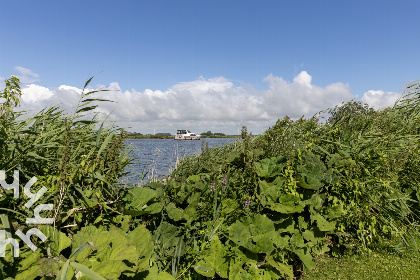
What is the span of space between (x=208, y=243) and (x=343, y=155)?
288 cm

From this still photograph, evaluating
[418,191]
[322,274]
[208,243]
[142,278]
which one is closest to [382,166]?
[418,191]

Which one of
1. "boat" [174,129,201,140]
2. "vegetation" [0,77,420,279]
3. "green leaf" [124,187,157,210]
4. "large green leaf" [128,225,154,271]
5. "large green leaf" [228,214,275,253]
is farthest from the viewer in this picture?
"boat" [174,129,201,140]

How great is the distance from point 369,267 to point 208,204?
3.18m

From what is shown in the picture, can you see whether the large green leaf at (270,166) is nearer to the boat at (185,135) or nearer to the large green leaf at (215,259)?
the large green leaf at (215,259)

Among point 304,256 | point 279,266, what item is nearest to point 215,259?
point 279,266

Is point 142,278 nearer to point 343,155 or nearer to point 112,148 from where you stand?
point 112,148

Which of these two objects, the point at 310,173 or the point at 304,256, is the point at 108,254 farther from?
the point at 310,173

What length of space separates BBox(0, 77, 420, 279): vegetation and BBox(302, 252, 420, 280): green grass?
5 cm

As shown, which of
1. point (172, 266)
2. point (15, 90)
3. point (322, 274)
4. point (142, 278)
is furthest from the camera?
point (322, 274)

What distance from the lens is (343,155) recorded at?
15.3ft

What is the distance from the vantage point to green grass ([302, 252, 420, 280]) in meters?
4.29

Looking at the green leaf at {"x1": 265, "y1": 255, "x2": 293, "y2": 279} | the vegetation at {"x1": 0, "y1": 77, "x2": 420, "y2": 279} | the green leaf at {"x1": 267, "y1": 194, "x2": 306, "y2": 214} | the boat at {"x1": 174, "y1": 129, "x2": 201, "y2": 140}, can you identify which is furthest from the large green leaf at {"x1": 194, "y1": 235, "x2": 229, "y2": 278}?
the boat at {"x1": 174, "y1": 129, "x2": 201, "y2": 140}

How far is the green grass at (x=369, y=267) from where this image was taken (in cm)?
429

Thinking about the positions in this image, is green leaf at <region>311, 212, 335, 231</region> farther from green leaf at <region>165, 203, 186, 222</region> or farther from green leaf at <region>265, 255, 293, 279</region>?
green leaf at <region>165, 203, 186, 222</region>
